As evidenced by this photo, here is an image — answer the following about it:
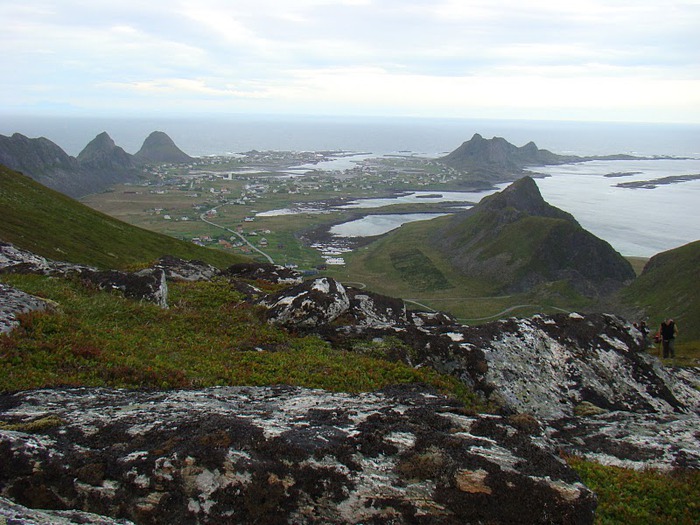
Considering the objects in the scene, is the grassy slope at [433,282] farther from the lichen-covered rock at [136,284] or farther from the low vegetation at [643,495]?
the low vegetation at [643,495]

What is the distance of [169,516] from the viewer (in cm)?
785

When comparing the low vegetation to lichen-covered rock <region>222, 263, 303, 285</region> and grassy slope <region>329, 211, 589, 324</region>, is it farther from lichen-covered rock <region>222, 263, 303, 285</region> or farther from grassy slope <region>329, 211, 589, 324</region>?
grassy slope <region>329, 211, 589, 324</region>

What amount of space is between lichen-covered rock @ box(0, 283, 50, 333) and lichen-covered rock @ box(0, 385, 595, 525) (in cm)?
558

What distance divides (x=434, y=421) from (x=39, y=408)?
9.35 m

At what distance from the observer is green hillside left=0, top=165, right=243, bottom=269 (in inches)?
2013

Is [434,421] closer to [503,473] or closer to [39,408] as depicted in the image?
[503,473]

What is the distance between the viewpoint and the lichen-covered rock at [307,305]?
2222 centimetres

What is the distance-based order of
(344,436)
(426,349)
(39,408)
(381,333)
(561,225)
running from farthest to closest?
(561,225), (381,333), (426,349), (39,408), (344,436)

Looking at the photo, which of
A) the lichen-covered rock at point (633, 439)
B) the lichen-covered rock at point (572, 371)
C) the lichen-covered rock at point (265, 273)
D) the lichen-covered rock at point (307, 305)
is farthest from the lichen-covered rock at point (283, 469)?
the lichen-covered rock at point (265, 273)

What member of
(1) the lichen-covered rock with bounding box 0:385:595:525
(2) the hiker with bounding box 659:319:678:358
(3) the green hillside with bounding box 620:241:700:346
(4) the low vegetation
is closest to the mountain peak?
(3) the green hillside with bounding box 620:241:700:346

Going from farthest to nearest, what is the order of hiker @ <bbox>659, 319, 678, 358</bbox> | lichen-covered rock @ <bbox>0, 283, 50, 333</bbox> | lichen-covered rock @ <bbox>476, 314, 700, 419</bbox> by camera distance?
1. hiker @ <bbox>659, 319, 678, 358</bbox>
2. lichen-covered rock @ <bbox>476, 314, 700, 419</bbox>
3. lichen-covered rock @ <bbox>0, 283, 50, 333</bbox>

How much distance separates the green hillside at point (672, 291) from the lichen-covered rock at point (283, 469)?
79.8 meters

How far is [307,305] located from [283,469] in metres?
14.0

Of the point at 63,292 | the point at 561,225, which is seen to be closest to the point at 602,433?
the point at 63,292
